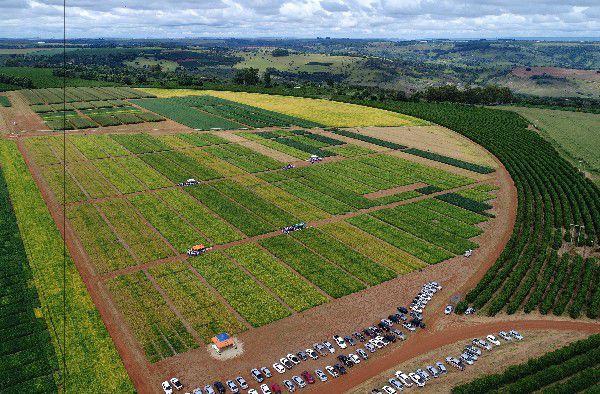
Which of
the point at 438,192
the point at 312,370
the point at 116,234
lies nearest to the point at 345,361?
the point at 312,370

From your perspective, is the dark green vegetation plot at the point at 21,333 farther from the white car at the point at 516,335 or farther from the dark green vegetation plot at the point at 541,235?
the white car at the point at 516,335

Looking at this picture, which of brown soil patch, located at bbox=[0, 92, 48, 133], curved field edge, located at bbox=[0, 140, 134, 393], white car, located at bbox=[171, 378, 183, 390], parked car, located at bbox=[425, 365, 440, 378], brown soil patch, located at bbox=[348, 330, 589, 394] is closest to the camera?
white car, located at bbox=[171, 378, 183, 390]

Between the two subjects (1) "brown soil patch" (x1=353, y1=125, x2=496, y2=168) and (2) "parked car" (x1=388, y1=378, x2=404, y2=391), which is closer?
(2) "parked car" (x1=388, y1=378, x2=404, y2=391)

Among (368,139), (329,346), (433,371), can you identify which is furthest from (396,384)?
(368,139)

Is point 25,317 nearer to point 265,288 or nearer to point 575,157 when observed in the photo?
point 265,288

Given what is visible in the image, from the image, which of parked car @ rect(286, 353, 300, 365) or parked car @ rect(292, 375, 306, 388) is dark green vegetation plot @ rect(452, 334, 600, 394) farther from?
parked car @ rect(286, 353, 300, 365)

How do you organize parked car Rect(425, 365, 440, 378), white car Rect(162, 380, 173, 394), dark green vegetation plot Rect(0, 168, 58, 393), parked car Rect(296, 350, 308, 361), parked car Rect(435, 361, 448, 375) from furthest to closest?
parked car Rect(296, 350, 308, 361) → parked car Rect(435, 361, 448, 375) → parked car Rect(425, 365, 440, 378) → dark green vegetation plot Rect(0, 168, 58, 393) → white car Rect(162, 380, 173, 394)

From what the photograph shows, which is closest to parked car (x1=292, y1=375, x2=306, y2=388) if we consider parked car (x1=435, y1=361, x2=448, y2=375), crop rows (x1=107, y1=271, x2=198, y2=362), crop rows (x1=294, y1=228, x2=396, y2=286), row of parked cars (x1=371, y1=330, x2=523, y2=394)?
row of parked cars (x1=371, y1=330, x2=523, y2=394)
